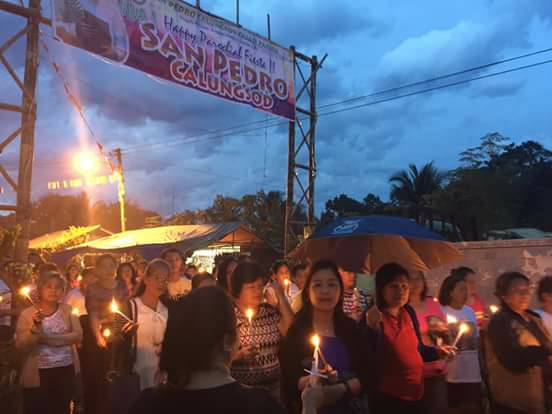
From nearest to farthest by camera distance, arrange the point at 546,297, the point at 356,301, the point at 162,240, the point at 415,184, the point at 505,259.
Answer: the point at 546,297
the point at 356,301
the point at 505,259
the point at 162,240
the point at 415,184

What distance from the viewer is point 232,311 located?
1849mm

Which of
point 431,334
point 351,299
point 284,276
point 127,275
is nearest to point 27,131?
point 127,275

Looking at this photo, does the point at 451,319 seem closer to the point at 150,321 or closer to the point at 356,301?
the point at 356,301

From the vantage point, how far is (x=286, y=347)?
319 cm

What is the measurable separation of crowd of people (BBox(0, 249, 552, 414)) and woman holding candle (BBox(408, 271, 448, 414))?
0.01 metres

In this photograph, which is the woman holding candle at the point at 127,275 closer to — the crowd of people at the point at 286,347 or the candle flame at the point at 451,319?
the crowd of people at the point at 286,347

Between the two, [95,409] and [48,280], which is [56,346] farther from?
[95,409]

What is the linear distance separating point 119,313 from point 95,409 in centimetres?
179

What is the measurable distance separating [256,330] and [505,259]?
26.3 feet

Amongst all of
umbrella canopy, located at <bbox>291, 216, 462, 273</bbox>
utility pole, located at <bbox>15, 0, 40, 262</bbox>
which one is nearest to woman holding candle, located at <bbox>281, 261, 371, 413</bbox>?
umbrella canopy, located at <bbox>291, 216, 462, 273</bbox>

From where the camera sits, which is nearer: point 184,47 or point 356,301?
point 356,301

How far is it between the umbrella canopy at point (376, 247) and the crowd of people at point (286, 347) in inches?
10.6

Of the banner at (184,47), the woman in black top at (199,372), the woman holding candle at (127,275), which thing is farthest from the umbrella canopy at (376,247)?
the banner at (184,47)

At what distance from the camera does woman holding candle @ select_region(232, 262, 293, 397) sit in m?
3.63
